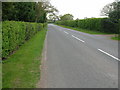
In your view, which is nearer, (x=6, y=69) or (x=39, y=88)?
(x=39, y=88)

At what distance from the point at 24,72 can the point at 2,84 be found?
122 centimetres

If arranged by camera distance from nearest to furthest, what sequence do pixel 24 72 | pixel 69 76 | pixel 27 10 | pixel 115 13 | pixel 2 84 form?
1. pixel 2 84
2. pixel 69 76
3. pixel 24 72
4. pixel 115 13
5. pixel 27 10

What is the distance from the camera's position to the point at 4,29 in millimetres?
6406

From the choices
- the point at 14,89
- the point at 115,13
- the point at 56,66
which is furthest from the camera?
the point at 115,13

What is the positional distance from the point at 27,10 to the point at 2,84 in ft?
65.0

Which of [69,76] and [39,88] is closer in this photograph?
[39,88]

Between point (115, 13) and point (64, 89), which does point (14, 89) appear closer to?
point (64, 89)

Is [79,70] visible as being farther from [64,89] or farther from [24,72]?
[24,72]

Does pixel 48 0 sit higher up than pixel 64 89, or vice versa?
pixel 48 0

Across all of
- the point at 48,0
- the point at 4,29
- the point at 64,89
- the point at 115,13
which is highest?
the point at 48,0

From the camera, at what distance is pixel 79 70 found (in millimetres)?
5754

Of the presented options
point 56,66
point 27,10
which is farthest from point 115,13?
point 56,66

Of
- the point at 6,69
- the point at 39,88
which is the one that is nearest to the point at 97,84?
the point at 39,88

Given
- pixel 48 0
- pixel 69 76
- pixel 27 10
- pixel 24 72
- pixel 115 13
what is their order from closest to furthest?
pixel 69 76 < pixel 24 72 < pixel 115 13 < pixel 27 10 < pixel 48 0
